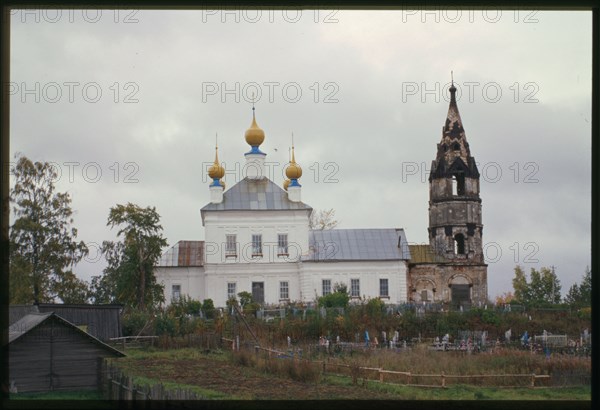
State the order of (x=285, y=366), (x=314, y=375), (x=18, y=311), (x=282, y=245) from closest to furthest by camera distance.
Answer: (x=18, y=311), (x=314, y=375), (x=285, y=366), (x=282, y=245)

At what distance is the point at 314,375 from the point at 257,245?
1692cm

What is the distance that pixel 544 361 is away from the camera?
17062 mm

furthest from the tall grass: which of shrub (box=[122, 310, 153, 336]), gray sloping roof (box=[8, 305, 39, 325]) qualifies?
shrub (box=[122, 310, 153, 336])

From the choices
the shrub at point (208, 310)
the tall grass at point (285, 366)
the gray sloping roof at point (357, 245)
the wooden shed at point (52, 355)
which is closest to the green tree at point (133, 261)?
the shrub at point (208, 310)

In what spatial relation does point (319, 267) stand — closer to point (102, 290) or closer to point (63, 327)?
point (102, 290)

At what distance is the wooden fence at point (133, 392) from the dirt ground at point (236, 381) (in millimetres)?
1792

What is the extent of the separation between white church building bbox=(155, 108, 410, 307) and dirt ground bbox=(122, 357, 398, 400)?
512 inches

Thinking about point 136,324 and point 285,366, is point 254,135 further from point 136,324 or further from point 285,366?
point 285,366

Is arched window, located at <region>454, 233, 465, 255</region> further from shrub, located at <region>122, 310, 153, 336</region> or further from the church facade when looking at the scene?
shrub, located at <region>122, 310, 153, 336</region>

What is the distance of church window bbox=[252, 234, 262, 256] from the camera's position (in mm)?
32062

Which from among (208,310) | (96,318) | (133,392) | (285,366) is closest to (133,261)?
(208,310)

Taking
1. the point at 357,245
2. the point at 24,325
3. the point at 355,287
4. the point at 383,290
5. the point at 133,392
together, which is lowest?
the point at 133,392

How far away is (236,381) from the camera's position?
15.0 metres

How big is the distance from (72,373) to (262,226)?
20005 millimetres
